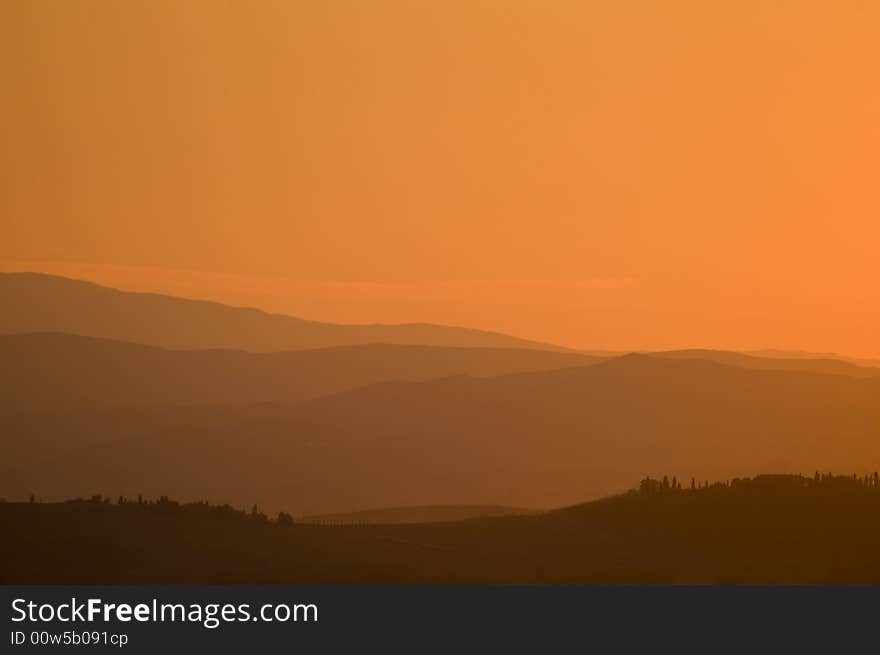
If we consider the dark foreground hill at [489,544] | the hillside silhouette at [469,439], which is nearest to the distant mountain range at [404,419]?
the hillside silhouette at [469,439]

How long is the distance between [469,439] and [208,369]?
40572 mm

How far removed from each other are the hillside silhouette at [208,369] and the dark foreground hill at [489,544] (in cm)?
10773

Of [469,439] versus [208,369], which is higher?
[208,369]

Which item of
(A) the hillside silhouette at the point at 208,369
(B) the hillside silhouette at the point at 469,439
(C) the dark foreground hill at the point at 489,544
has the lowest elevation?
(C) the dark foreground hill at the point at 489,544

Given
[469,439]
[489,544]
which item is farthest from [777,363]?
[489,544]

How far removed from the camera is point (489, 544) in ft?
133

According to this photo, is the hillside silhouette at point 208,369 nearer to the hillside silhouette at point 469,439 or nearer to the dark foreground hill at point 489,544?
the hillside silhouette at point 469,439

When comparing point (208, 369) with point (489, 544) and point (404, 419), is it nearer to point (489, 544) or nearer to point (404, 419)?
point (404, 419)

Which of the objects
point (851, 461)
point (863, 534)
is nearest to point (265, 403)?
point (851, 461)

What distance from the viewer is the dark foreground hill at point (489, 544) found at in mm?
36344

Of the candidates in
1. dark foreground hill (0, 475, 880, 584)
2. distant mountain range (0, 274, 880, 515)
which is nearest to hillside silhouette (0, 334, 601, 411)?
distant mountain range (0, 274, 880, 515)

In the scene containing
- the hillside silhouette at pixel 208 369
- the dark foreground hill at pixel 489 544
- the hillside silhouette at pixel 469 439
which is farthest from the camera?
the hillside silhouette at pixel 208 369

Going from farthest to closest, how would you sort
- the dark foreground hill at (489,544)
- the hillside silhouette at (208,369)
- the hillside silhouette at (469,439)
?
the hillside silhouette at (208,369) → the hillside silhouette at (469,439) → the dark foreground hill at (489,544)

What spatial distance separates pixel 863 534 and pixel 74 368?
12517 centimetres
